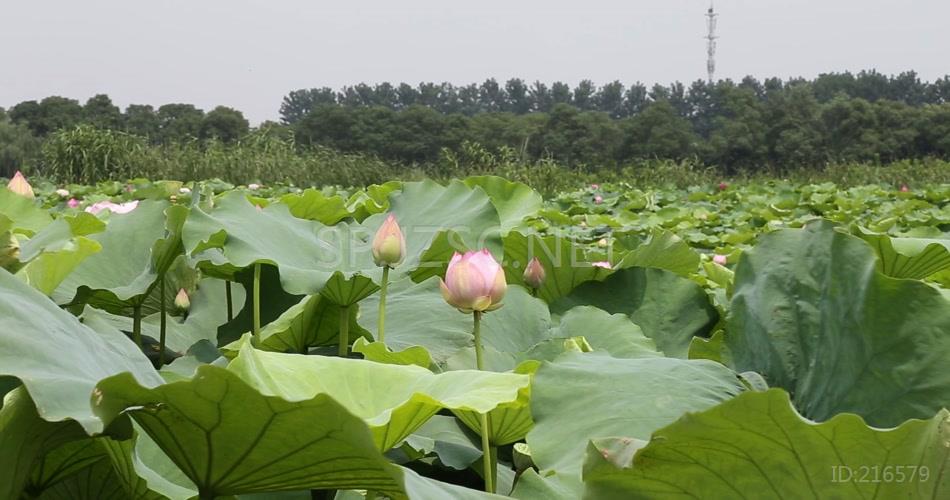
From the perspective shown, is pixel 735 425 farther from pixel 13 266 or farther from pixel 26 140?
pixel 26 140

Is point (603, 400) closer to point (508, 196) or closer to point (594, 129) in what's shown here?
point (508, 196)

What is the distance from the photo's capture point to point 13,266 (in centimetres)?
62

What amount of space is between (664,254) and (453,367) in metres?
0.39

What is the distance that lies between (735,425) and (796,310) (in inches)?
8.8

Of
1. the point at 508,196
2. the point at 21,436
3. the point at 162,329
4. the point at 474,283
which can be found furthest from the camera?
the point at 508,196

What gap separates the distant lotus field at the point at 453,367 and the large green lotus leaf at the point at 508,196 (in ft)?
0.50

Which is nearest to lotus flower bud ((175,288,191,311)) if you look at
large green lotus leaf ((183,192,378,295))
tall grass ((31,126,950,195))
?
large green lotus leaf ((183,192,378,295))

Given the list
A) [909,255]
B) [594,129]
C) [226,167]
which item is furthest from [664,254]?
[594,129]

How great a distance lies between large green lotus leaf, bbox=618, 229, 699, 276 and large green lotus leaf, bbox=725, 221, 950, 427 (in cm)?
32

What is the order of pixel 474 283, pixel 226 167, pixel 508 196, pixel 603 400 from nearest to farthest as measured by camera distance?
1. pixel 603 400
2. pixel 474 283
3. pixel 508 196
4. pixel 226 167

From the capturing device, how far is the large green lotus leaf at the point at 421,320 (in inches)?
27.5

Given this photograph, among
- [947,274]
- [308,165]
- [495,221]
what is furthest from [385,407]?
[308,165]

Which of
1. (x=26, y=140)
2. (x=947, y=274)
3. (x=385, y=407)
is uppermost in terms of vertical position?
(x=385, y=407)

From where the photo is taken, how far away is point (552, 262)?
0.90 m
